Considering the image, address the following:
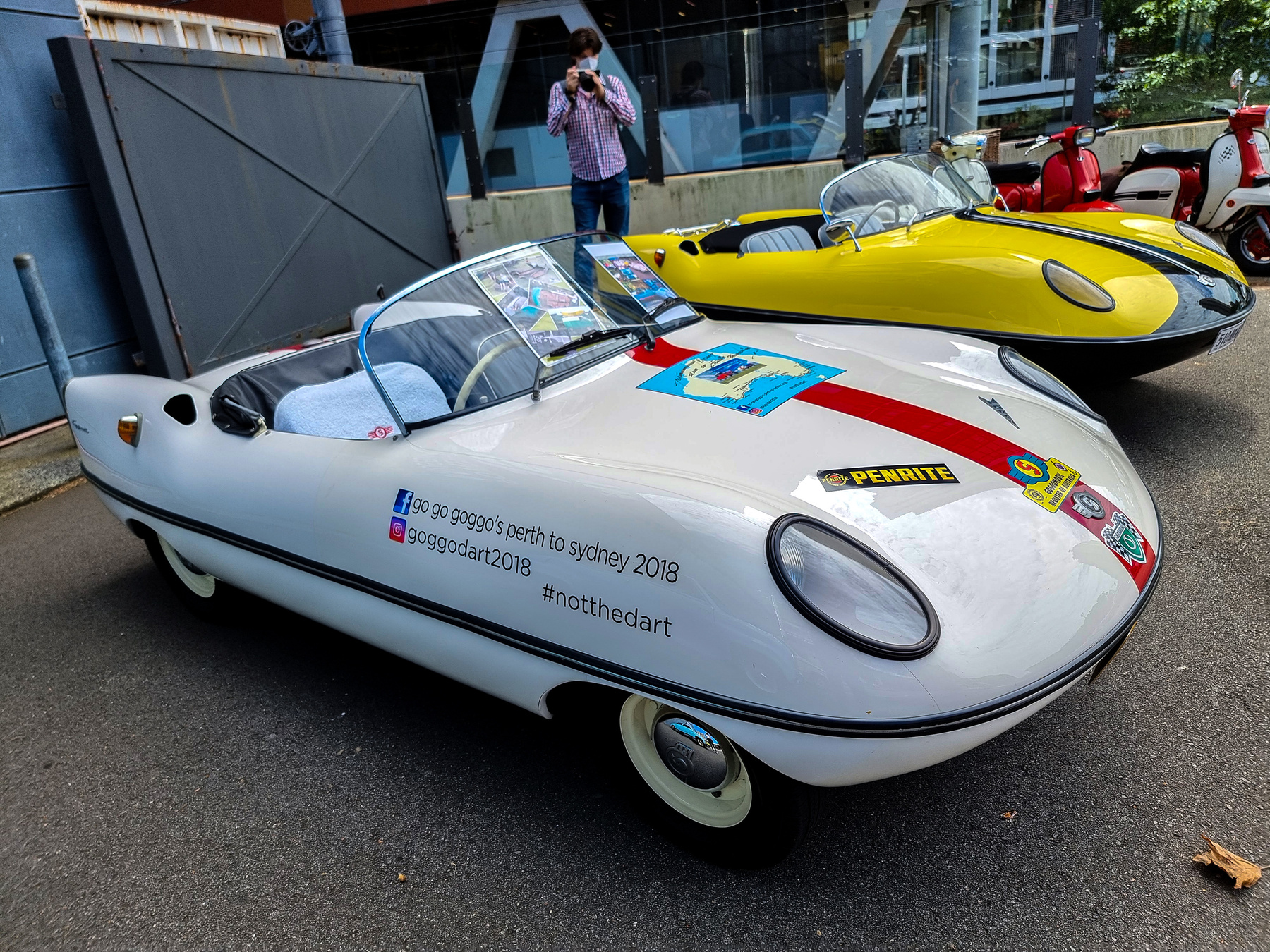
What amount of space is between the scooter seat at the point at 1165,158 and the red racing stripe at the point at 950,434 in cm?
637

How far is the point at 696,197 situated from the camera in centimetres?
952

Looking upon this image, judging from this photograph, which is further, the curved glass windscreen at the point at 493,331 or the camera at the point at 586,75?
the camera at the point at 586,75

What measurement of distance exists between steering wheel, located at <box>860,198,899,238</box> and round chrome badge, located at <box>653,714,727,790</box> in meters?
3.30

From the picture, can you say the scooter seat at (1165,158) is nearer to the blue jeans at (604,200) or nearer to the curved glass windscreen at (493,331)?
the blue jeans at (604,200)

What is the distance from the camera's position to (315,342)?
3.42m

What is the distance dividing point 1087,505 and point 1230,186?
20.2 feet

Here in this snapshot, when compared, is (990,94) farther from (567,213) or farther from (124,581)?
(124,581)

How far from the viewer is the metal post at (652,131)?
9344 mm

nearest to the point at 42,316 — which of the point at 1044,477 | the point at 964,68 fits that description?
the point at 1044,477

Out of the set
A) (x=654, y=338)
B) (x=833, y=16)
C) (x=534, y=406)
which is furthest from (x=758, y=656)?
(x=833, y=16)

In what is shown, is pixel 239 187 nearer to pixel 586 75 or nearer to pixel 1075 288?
pixel 586 75

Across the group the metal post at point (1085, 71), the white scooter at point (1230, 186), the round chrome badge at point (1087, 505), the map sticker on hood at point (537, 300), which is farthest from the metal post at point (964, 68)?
the round chrome badge at point (1087, 505)

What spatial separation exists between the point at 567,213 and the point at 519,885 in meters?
8.91

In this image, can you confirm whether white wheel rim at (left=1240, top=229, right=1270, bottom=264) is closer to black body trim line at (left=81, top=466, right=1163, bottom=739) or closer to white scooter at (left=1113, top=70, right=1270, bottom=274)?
white scooter at (left=1113, top=70, right=1270, bottom=274)
